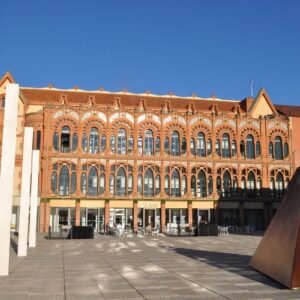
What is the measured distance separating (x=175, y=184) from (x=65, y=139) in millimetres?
A: 13980

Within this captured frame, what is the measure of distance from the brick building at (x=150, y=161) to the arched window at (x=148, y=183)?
0.39ft

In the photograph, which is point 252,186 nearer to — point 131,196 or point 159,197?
point 159,197

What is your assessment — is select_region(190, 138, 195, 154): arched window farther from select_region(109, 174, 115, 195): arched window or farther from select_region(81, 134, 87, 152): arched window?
select_region(81, 134, 87, 152): arched window

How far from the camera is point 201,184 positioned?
52812 millimetres

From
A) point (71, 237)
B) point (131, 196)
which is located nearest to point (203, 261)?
point (71, 237)

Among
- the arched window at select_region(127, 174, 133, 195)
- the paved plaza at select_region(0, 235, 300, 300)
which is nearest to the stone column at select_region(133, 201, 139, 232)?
the arched window at select_region(127, 174, 133, 195)

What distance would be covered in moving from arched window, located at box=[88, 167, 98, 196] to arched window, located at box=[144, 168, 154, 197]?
5.76 meters

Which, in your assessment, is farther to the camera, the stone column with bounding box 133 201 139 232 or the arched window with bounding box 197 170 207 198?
the arched window with bounding box 197 170 207 198

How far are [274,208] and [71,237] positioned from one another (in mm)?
28965

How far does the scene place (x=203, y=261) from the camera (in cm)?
1953

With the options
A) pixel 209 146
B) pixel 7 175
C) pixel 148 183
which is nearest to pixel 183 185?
pixel 148 183

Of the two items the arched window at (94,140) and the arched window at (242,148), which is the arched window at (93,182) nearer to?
the arched window at (94,140)

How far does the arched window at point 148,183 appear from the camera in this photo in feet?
168

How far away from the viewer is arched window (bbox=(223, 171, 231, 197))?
5328 centimetres
